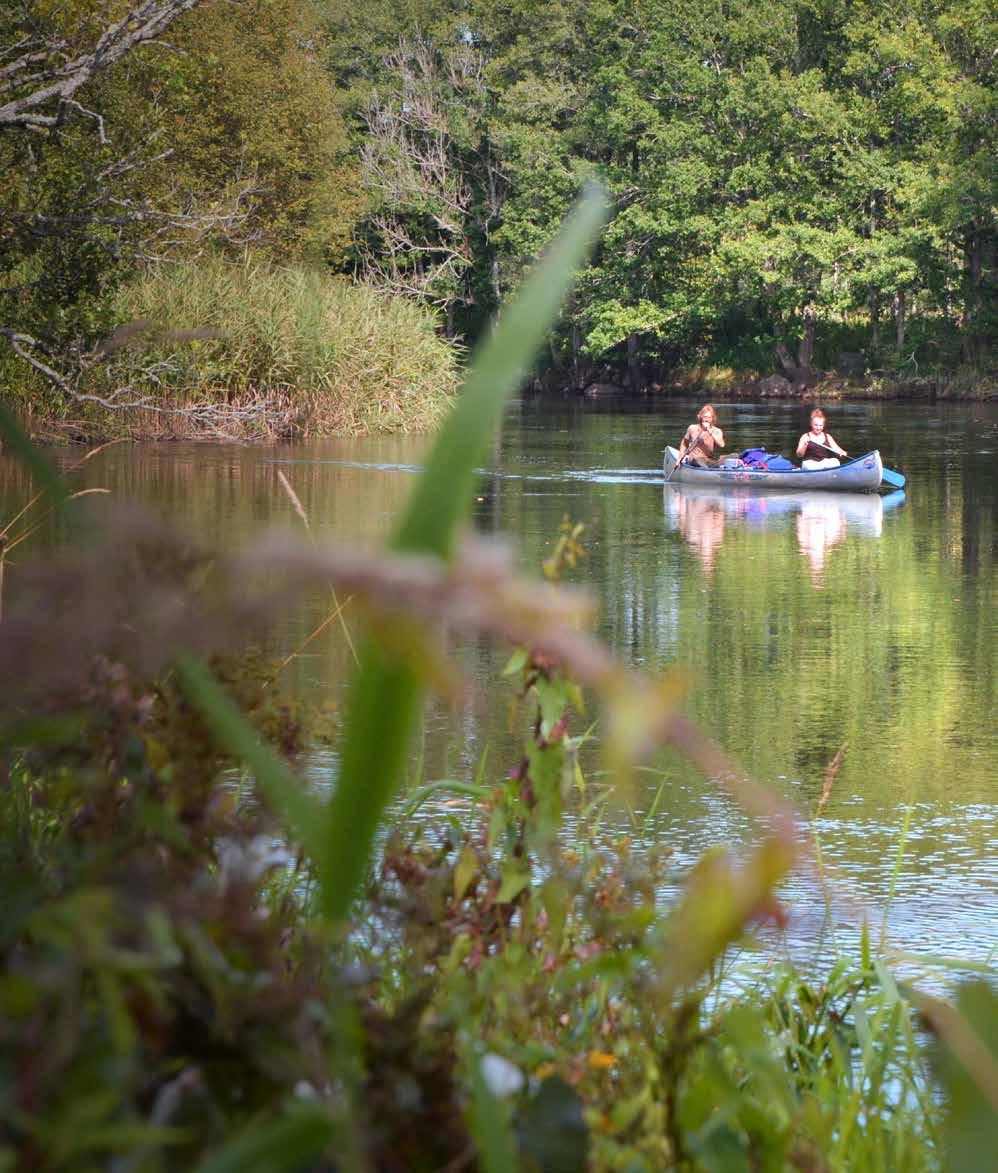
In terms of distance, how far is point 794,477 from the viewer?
2442 cm

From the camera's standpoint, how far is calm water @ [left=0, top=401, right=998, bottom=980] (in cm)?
643

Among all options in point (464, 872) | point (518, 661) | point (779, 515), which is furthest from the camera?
point (779, 515)

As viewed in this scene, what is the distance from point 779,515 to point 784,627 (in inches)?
372

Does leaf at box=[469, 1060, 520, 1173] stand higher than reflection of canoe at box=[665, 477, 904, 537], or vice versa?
leaf at box=[469, 1060, 520, 1173]

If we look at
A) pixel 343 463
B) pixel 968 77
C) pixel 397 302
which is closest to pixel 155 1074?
pixel 343 463

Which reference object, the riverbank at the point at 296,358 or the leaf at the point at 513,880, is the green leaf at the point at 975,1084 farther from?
the riverbank at the point at 296,358

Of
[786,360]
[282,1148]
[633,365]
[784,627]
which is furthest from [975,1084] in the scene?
[633,365]

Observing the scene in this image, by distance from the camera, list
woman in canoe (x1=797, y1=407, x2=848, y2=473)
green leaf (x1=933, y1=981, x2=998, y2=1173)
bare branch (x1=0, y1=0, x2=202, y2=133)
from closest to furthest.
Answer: green leaf (x1=933, y1=981, x2=998, y2=1173) < bare branch (x1=0, y1=0, x2=202, y2=133) < woman in canoe (x1=797, y1=407, x2=848, y2=473)

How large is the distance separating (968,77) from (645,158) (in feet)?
32.4

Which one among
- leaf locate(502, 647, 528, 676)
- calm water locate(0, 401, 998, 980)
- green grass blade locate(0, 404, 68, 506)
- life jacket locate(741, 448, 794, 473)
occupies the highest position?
green grass blade locate(0, 404, 68, 506)

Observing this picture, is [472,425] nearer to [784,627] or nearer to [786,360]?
[784,627]

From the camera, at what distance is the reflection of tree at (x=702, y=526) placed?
1712 cm

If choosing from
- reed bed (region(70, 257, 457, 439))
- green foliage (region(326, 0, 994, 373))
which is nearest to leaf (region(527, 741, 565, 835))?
reed bed (region(70, 257, 457, 439))

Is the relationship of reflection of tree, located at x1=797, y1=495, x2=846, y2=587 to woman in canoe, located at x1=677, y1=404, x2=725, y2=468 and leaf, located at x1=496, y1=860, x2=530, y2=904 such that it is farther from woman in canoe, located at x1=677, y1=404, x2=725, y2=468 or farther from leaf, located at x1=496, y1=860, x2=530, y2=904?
leaf, located at x1=496, y1=860, x2=530, y2=904
